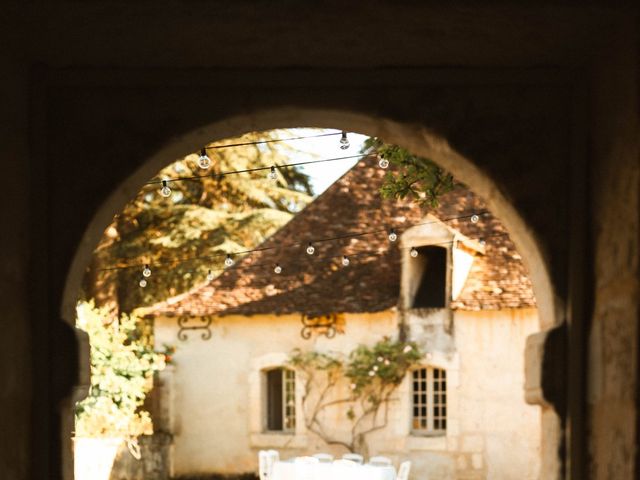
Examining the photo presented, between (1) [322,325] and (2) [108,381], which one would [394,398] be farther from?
(2) [108,381]

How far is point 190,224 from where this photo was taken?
17281 millimetres

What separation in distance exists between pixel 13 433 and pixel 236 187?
15.5 metres

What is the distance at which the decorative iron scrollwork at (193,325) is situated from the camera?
1544 centimetres

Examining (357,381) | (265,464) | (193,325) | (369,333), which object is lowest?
(265,464)

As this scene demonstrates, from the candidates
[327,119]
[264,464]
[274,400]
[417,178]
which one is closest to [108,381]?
[264,464]

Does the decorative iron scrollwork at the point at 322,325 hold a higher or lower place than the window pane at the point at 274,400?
higher

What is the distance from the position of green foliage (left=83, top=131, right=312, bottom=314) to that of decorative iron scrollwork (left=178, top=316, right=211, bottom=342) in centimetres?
174

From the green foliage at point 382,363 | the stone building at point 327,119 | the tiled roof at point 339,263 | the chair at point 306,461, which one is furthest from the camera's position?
the tiled roof at point 339,263

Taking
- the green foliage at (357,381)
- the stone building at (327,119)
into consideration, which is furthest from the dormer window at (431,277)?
the stone building at (327,119)

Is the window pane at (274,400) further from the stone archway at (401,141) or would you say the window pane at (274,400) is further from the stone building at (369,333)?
the stone archway at (401,141)

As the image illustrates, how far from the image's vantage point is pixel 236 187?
18188 mm

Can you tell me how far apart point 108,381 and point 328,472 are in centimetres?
328

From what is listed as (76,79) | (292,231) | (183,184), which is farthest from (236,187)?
(76,79)

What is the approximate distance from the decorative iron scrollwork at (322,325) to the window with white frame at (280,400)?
35.8 inches
